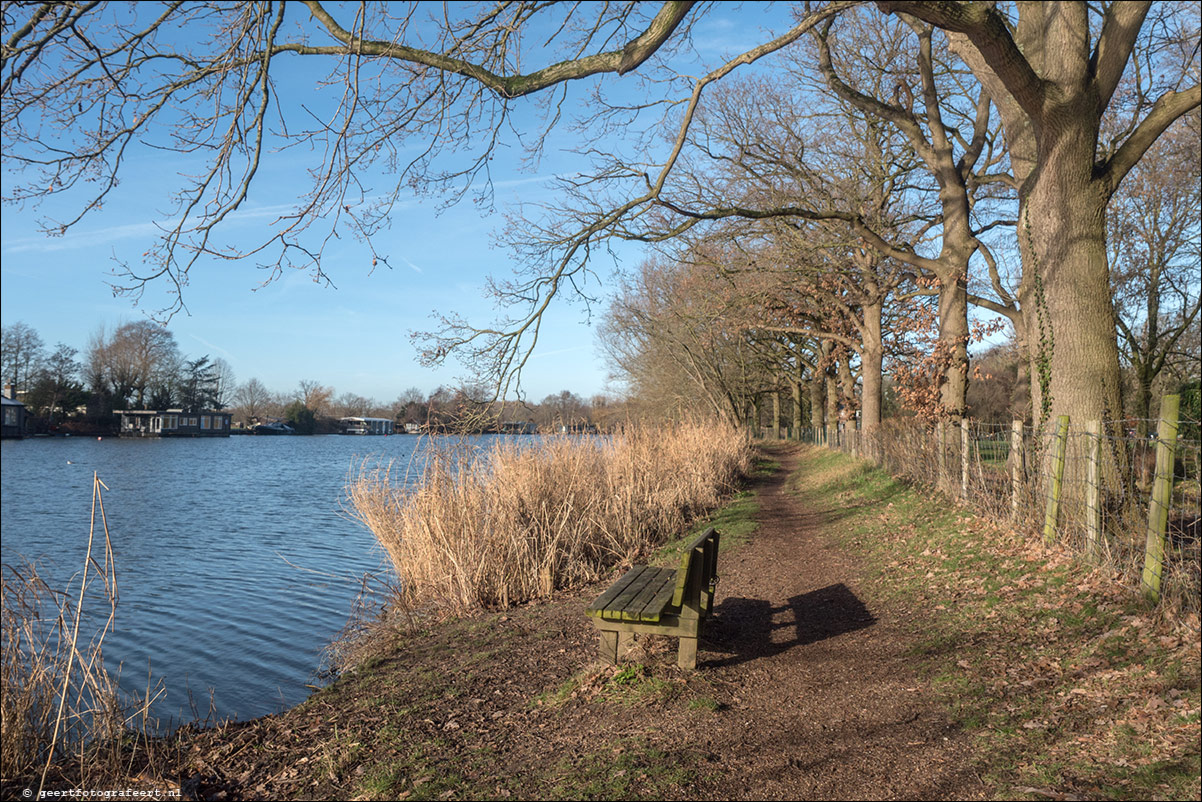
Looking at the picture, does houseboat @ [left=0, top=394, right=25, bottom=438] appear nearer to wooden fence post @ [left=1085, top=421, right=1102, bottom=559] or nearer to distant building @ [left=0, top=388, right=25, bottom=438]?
distant building @ [left=0, top=388, right=25, bottom=438]

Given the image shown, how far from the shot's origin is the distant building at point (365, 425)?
102 meters

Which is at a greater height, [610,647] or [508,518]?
[508,518]

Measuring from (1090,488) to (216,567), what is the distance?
43.6 feet

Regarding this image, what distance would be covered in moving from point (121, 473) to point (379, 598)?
30471 mm

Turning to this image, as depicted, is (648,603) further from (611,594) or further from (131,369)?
(131,369)

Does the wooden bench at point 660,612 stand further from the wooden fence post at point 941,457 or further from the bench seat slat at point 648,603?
the wooden fence post at point 941,457

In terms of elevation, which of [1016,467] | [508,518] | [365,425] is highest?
[365,425]

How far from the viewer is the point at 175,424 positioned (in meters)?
74.9

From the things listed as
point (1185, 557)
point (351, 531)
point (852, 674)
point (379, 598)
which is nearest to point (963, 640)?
point (852, 674)

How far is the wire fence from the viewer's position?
516 centimetres

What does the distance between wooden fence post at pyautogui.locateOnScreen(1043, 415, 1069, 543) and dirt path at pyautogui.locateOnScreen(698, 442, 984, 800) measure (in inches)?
69.3

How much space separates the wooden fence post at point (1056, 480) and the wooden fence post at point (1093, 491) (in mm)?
273

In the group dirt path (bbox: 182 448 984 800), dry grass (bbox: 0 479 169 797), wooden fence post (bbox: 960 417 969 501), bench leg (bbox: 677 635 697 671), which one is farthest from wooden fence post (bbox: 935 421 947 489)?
dry grass (bbox: 0 479 169 797)

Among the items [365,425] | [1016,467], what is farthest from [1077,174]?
[365,425]
